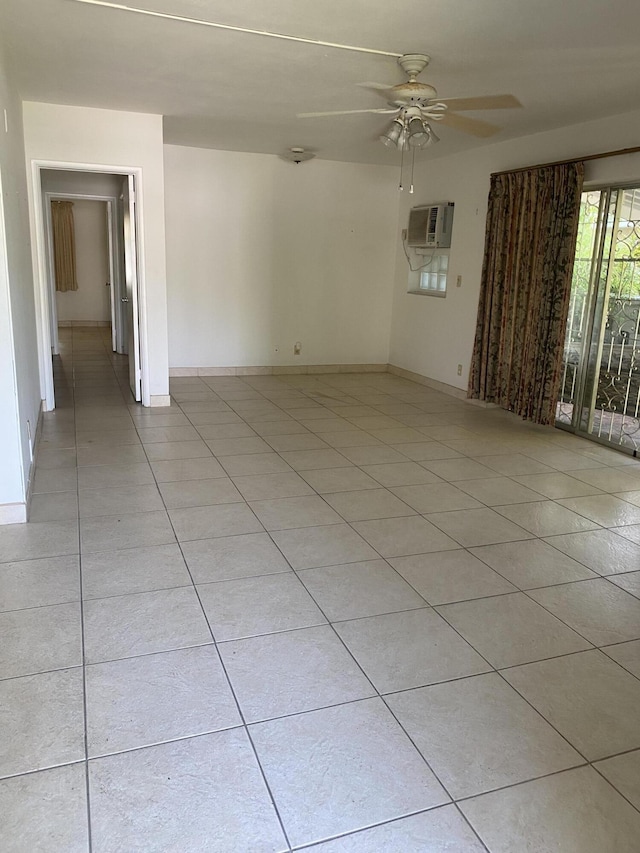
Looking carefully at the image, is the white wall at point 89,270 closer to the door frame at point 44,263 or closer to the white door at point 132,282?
the white door at point 132,282

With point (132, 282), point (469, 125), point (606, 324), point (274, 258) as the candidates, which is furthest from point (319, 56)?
point (274, 258)

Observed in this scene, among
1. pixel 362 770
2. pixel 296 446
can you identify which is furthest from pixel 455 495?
pixel 362 770

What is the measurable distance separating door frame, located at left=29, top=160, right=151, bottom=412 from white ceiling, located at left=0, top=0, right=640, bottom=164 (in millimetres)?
499

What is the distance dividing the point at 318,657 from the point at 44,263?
4755 millimetres

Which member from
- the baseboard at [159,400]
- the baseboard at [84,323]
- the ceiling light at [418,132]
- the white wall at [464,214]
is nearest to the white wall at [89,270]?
the baseboard at [84,323]

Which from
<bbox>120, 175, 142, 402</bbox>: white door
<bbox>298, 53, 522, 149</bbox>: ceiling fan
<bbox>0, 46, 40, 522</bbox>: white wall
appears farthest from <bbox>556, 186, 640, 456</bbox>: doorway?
<bbox>0, 46, 40, 522</bbox>: white wall

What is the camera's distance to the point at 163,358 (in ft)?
19.5

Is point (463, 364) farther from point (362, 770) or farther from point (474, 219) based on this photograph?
point (362, 770)

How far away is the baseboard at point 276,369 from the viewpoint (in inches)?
295

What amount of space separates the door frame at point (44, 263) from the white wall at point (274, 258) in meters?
1.46

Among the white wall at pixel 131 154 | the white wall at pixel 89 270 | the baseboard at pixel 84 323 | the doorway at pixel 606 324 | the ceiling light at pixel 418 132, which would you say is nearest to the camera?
the ceiling light at pixel 418 132

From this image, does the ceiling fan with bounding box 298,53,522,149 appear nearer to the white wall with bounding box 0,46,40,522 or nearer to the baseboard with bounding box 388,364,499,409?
the white wall with bounding box 0,46,40,522

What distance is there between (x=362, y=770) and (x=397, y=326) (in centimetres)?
674

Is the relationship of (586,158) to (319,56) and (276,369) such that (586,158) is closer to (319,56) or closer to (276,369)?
(319,56)
